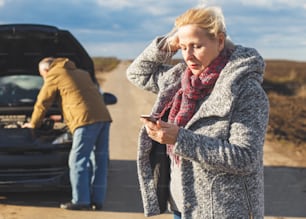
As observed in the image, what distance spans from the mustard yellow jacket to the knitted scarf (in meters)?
3.49

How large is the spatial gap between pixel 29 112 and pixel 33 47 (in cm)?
74

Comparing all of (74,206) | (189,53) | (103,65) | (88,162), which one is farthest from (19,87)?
(103,65)

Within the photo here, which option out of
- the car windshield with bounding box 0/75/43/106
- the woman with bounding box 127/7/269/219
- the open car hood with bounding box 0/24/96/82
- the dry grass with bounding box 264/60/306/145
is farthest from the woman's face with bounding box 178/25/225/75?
the car windshield with bounding box 0/75/43/106

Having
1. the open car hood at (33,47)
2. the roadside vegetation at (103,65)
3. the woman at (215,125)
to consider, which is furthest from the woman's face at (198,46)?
the roadside vegetation at (103,65)

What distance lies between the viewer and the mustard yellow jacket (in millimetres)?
5957

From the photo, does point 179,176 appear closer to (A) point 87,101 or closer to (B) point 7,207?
(A) point 87,101

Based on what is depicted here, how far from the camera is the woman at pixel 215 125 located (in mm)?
2330

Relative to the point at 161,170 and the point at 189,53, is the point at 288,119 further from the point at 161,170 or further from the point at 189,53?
the point at 189,53

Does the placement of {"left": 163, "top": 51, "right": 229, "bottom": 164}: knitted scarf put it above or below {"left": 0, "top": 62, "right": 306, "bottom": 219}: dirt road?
above

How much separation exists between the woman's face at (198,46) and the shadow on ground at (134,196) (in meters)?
3.95

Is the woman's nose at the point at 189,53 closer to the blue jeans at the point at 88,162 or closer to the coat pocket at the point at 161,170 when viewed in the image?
the coat pocket at the point at 161,170

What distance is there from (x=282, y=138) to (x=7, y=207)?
6107mm

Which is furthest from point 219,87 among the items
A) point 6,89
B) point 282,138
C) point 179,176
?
point 282,138

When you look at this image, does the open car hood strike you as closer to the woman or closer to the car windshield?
the car windshield
